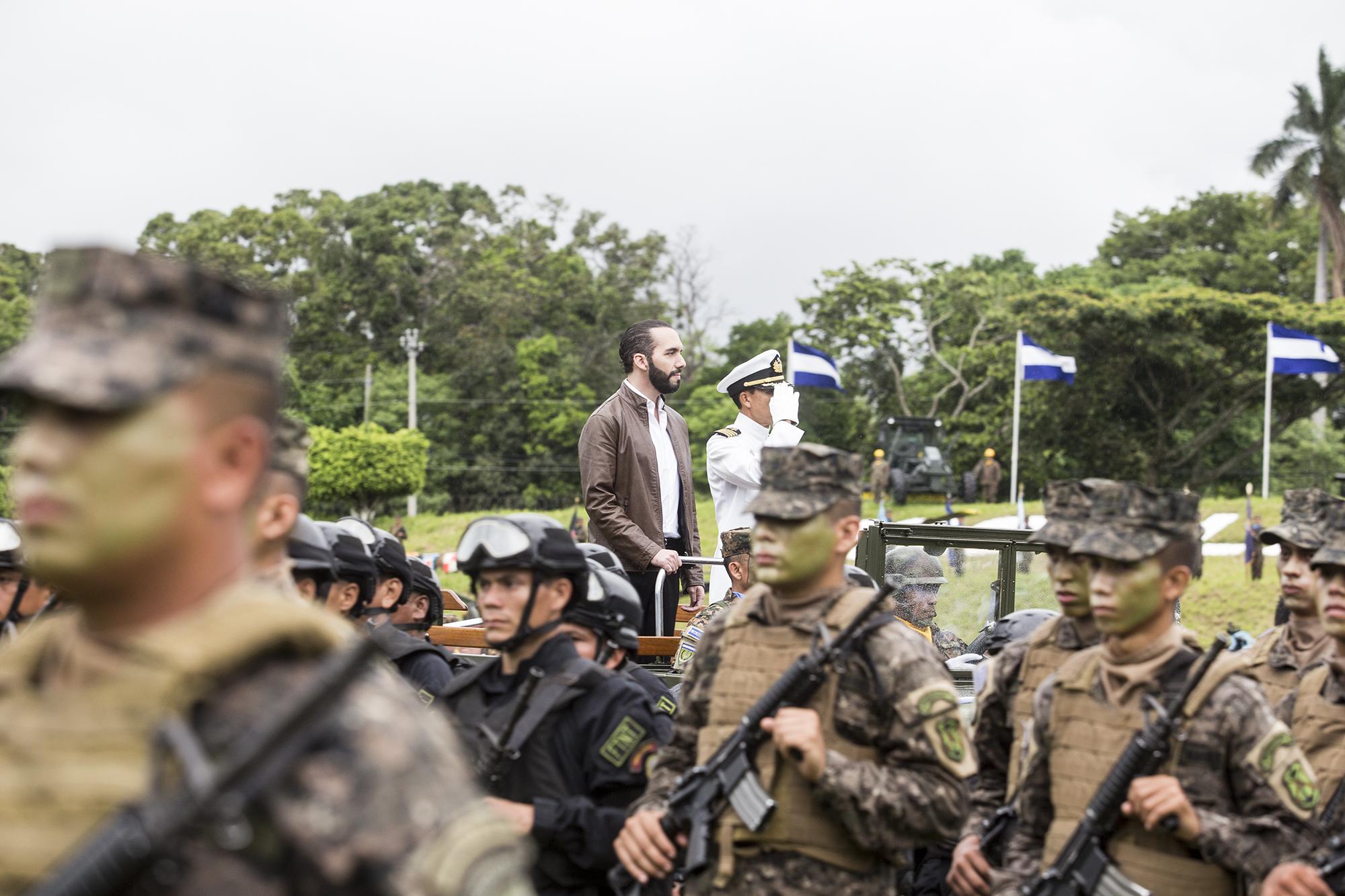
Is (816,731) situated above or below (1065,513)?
below

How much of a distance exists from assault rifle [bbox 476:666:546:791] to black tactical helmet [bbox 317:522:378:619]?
1.72m

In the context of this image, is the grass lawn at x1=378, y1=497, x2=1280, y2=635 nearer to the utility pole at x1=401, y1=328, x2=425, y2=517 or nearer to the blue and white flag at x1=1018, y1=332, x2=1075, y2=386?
the utility pole at x1=401, y1=328, x2=425, y2=517

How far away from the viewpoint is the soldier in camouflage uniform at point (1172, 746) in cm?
434

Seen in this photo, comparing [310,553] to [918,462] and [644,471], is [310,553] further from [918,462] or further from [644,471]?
[918,462]

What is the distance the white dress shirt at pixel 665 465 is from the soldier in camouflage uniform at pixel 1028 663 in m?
3.45

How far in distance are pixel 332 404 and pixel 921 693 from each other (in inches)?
2038

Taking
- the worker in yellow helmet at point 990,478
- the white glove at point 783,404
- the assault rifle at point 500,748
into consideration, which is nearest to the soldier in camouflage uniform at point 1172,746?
the assault rifle at point 500,748

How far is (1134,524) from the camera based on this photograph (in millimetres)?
4785

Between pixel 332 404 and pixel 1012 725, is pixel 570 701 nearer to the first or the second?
pixel 1012 725

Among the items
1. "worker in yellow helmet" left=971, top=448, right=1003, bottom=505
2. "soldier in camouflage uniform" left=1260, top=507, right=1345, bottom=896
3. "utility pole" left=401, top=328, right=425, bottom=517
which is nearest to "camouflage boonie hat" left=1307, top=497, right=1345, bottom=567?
"soldier in camouflage uniform" left=1260, top=507, right=1345, bottom=896

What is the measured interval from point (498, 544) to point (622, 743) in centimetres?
79

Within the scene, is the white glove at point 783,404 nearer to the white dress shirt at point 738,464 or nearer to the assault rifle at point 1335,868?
the white dress shirt at point 738,464

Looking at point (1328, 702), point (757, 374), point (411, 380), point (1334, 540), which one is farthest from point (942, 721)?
point (411, 380)

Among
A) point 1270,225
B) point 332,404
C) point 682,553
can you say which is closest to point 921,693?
point 682,553
